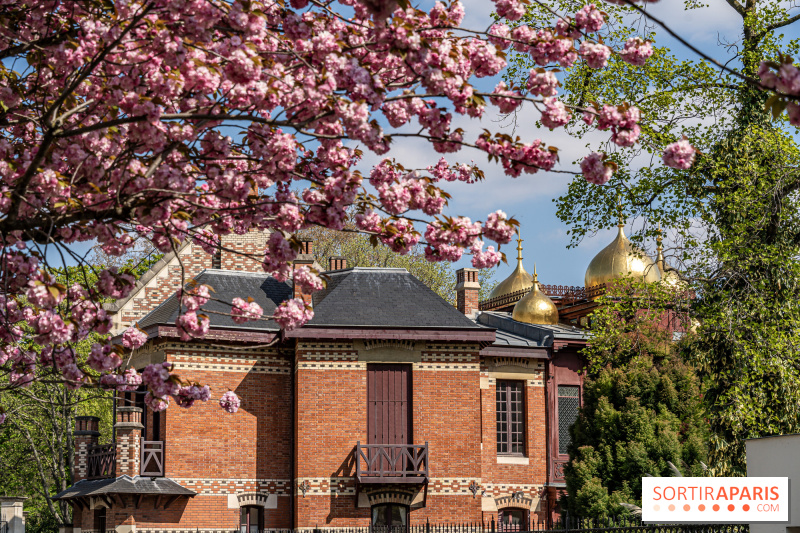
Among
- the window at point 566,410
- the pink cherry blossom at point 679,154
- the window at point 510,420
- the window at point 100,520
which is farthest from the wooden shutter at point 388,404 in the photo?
the pink cherry blossom at point 679,154

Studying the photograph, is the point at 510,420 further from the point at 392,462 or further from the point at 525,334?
the point at 392,462

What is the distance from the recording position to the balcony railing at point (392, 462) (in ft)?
85.3

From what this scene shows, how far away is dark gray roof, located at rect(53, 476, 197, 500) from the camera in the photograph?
2455 centimetres

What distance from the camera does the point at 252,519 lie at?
2673 centimetres

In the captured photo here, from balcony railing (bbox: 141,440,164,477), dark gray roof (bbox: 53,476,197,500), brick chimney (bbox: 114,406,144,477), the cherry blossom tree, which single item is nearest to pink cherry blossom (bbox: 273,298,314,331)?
the cherry blossom tree

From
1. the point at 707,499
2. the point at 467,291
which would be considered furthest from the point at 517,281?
the point at 707,499

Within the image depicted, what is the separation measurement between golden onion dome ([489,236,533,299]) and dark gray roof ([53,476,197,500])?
22.9 meters

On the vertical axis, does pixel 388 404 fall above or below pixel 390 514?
above

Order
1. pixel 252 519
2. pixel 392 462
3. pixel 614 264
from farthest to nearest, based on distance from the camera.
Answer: pixel 614 264, pixel 252 519, pixel 392 462

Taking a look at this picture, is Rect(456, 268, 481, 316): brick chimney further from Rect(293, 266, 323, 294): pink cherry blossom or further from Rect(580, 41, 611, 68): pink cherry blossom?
Rect(580, 41, 611, 68): pink cherry blossom

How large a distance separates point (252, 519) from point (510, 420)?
8.34 metres

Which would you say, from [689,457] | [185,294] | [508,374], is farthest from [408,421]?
[185,294]

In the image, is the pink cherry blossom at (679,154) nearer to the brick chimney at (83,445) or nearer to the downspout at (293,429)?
the downspout at (293,429)

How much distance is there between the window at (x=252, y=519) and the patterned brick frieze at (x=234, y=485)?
0.60 meters
